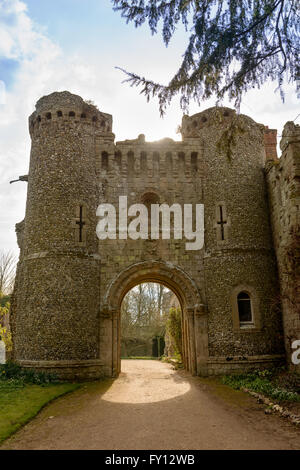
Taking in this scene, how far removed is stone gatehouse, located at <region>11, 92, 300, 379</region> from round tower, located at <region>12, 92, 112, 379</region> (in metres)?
0.04

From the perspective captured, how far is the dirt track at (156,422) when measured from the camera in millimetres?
5738

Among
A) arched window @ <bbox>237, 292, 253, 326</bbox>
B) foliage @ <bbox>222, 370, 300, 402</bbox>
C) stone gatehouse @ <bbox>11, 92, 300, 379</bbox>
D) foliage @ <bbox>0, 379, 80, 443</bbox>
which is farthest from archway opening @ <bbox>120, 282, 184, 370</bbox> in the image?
foliage @ <bbox>0, 379, 80, 443</bbox>

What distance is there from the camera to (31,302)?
1197cm

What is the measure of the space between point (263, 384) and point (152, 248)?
571 centimetres

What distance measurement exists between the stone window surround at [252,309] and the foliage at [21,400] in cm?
553

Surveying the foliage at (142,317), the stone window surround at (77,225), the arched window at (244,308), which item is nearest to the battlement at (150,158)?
the stone window surround at (77,225)

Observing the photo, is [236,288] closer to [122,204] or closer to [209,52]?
[122,204]

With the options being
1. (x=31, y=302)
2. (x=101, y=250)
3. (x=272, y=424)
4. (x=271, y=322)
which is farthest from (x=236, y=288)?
(x=31, y=302)

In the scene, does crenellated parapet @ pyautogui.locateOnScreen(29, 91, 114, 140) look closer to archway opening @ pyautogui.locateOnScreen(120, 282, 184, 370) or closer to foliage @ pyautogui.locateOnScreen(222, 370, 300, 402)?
foliage @ pyautogui.locateOnScreen(222, 370, 300, 402)

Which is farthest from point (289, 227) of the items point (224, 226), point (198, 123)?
point (198, 123)

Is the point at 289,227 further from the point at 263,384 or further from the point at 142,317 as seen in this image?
the point at 142,317

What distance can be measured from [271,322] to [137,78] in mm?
9180

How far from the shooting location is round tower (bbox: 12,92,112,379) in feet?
37.8
